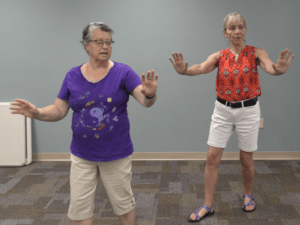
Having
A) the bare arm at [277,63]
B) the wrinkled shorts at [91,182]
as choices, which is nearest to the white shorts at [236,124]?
the bare arm at [277,63]

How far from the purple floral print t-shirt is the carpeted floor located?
0.82 metres

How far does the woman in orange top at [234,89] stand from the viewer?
171 cm

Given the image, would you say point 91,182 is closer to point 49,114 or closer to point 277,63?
point 49,114

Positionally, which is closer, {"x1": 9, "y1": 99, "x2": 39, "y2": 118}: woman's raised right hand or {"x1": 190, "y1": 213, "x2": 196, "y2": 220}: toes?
{"x1": 9, "y1": 99, "x2": 39, "y2": 118}: woman's raised right hand

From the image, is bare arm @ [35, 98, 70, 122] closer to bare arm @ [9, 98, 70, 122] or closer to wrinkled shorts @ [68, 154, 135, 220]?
bare arm @ [9, 98, 70, 122]

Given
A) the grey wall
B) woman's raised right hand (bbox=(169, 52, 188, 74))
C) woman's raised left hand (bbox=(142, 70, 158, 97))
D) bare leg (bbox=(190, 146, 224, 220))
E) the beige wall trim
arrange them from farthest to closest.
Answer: the beige wall trim < the grey wall < bare leg (bbox=(190, 146, 224, 220)) < woman's raised right hand (bbox=(169, 52, 188, 74)) < woman's raised left hand (bbox=(142, 70, 158, 97))

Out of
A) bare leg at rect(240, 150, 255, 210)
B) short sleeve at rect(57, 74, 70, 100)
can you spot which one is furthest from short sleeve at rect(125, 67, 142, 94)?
bare leg at rect(240, 150, 255, 210)

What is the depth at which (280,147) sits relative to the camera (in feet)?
9.78

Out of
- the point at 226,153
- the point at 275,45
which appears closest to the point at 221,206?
Answer: the point at 226,153

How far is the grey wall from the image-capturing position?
2.81 meters

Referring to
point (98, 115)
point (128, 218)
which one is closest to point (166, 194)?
point (128, 218)

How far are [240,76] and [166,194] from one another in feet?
3.79

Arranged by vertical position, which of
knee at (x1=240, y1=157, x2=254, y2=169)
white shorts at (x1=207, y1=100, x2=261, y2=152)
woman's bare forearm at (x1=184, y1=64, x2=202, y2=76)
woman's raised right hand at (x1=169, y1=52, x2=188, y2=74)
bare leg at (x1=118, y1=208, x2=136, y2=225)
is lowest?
bare leg at (x1=118, y1=208, x2=136, y2=225)

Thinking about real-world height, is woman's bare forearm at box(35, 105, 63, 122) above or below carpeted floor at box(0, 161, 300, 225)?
above
